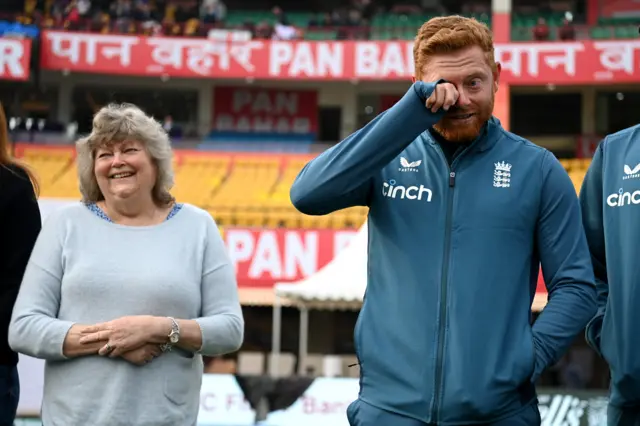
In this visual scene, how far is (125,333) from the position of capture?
279 cm

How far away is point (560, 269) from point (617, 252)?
16.0 inches

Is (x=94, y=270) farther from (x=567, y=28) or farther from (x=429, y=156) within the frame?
(x=567, y=28)

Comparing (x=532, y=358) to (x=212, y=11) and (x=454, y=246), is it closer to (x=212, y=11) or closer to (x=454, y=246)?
(x=454, y=246)

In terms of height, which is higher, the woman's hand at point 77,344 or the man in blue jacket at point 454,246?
the man in blue jacket at point 454,246

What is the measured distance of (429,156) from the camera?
232 cm

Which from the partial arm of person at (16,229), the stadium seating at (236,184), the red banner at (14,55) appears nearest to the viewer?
the partial arm of person at (16,229)

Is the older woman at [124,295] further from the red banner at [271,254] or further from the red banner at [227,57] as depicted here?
the red banner at [227,57]

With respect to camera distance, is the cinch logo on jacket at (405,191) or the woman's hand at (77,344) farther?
the woman's hand at (77,344)

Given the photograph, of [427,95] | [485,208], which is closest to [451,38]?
[427,95]

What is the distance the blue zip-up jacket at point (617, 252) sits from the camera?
2502 millimetres

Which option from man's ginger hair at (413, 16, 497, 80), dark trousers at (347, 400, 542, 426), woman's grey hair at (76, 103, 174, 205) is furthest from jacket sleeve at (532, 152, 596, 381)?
Result: woman's grey hair at (76, 103, 174, 205)

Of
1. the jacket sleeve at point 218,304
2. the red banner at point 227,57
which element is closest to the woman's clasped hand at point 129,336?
the jacket sleeve at point 218,304

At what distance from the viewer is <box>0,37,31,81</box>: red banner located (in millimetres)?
23234

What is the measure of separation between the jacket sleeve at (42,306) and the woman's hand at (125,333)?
0.09 metres
